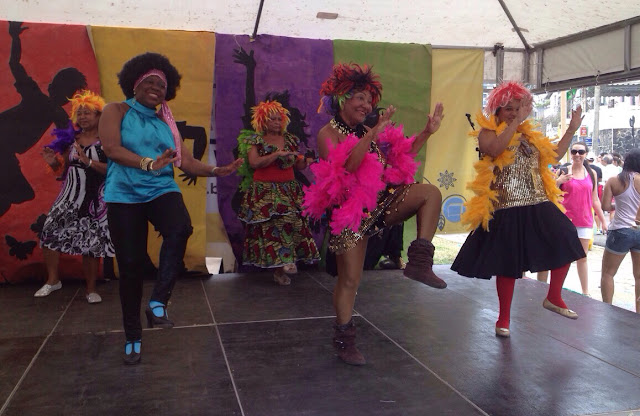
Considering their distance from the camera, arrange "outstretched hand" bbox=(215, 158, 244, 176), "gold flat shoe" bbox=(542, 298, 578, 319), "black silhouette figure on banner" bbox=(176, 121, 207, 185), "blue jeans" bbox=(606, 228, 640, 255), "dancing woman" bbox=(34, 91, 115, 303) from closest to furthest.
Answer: "outstretched hand" bbox=(215, 158, 244, 176), "gold flat shoe" bbox=(542, 298, 578, 319), "dancing woman" bbox=(34, 91, 115, 303), "blue jeans" bbox=(606, 228, 640, 255), "black silhouette figure on banner" bbox=(176, 121, 207, 185)

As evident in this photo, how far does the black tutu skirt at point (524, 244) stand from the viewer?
3.46m

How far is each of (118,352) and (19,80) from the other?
3.19m

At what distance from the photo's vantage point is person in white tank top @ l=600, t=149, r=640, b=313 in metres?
4.85

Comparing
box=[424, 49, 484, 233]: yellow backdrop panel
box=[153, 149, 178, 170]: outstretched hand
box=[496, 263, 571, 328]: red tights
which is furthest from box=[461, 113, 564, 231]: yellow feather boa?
box=[424, 49, 484, 233]: yellow backdrop panel

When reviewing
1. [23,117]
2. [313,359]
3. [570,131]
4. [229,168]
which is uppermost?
[23,117]

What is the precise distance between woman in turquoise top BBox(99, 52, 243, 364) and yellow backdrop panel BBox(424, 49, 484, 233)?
3.77 meters

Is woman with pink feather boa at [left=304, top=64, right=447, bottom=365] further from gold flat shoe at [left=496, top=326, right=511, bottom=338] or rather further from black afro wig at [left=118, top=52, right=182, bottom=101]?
gold flat shoe at [left=496, top=326, right=511, bottom=338]

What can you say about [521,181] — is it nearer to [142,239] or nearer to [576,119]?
[576,119]

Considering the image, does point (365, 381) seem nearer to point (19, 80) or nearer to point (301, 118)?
point (301, 118)

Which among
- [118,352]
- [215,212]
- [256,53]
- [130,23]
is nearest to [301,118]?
[256,53]

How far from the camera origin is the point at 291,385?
111 inches

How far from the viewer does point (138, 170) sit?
9.64 ft

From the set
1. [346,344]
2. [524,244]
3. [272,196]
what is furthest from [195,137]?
[524,244]

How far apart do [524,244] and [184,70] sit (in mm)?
3670
